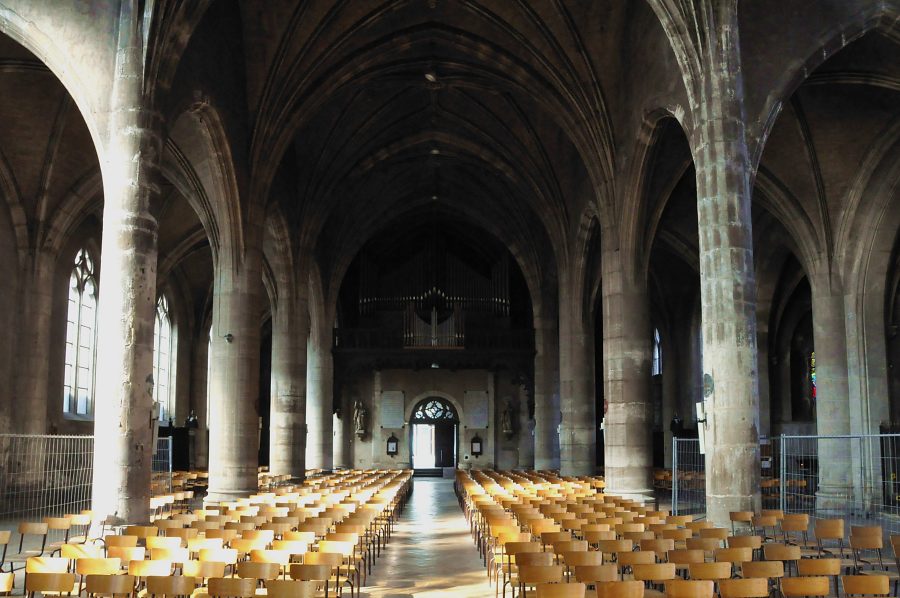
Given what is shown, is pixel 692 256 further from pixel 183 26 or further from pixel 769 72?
A: pixel 183 26

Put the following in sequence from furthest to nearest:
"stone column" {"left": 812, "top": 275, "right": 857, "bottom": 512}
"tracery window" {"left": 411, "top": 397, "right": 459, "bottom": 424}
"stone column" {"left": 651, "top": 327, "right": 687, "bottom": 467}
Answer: "tracery window" {"left": 411, "top": 397, "right": 459, "bottom": 424}, "stone column" {"left": 651, "top": 327, "right": 687, "bottom": 467}, "stone column" {"left": 812, "top": 275, "right": 857, "bottom": 512}

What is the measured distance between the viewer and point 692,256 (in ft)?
107

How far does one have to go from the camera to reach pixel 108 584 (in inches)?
293

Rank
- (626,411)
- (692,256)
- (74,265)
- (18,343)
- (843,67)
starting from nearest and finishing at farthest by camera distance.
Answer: (843,67), (626,411), (18,343), (74,265), (692,256)

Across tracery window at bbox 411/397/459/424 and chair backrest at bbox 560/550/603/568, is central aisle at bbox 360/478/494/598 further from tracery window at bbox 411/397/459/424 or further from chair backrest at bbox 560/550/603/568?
tracery window at bbox 411/397/459/424

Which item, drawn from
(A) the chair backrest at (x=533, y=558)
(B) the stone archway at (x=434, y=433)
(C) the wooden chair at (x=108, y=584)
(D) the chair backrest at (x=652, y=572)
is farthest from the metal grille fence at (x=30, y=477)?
(B) the stone archway at (x=434, y=433)

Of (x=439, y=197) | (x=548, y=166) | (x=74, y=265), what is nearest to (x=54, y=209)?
(x=74, y=265)

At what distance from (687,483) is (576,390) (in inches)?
→ 192

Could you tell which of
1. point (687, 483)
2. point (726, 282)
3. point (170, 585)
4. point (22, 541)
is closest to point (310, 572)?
point (170, 585)

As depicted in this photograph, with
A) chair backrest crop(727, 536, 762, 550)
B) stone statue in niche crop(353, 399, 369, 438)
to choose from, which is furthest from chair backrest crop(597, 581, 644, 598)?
stone statue in niche crop(353, 399, 369, 438)

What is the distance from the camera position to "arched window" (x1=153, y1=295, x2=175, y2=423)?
3706 centimetres

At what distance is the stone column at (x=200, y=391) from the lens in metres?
39.8

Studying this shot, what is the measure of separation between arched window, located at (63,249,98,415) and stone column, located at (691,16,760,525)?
20368 mm

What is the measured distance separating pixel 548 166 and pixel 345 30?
32.3 feet
